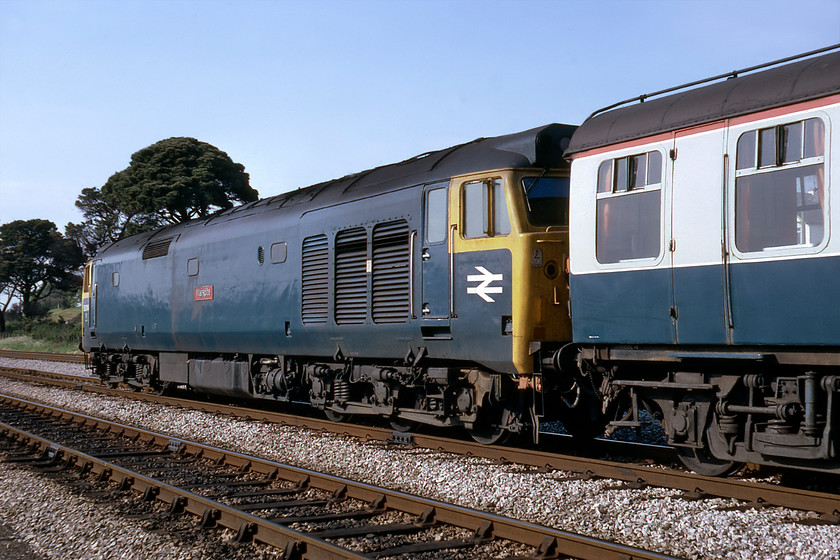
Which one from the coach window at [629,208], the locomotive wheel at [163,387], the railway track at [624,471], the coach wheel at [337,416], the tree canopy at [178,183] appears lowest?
the locomotive wheel at [163,387]

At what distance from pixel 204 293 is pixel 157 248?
2932mm

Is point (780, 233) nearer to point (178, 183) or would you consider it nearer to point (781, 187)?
point (781, 187)

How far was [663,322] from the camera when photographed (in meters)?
7.04

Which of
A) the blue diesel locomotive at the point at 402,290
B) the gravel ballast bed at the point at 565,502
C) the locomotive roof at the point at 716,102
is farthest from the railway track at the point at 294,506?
the locomotive roof at the point at 716,102

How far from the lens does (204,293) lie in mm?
15180

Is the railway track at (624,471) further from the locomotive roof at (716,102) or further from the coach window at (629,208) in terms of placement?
the locomotive roof at (716,102)

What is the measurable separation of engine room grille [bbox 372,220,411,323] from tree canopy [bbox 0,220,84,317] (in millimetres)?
58775

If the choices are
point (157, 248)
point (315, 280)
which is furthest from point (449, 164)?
point (157, 248)

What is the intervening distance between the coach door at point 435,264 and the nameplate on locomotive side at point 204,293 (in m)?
6.59

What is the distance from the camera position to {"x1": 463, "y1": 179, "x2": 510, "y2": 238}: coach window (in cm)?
893

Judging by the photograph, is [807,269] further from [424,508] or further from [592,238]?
[424,508]

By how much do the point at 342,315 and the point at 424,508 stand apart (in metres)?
4.95

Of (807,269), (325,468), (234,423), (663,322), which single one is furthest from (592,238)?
(234,423)

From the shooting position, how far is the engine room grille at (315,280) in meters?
11.7
